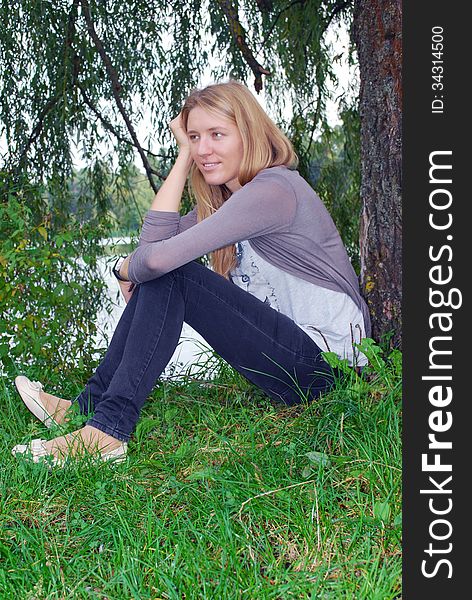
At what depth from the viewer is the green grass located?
175cm

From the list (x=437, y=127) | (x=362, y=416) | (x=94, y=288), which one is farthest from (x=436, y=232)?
(x=94, y=288)

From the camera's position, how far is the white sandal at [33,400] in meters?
2.59

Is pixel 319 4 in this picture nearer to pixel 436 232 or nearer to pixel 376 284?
pixel 376 284

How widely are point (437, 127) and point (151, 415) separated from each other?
4.16 feet

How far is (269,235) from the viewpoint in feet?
8.29

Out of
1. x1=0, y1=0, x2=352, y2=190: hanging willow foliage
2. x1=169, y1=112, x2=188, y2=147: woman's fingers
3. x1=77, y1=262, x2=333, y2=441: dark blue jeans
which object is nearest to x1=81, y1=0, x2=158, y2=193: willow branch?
x1=0, y1=0, x2=352, y2=190: hanging willow foliage

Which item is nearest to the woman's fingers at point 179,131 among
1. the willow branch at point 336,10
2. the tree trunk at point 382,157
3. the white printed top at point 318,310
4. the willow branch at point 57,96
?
the white printed top at point 318,310

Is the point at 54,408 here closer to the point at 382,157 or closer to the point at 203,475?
the point at 203,475

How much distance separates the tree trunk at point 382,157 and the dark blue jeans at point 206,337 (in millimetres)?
357

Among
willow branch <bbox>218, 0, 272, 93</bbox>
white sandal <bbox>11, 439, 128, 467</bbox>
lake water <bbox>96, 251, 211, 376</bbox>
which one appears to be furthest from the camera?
willow branch <bbox>218, 0, 272, 93</bbox>

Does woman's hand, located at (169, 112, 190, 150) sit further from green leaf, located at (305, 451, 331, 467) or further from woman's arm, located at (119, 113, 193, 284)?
green leaf, located at (305, 451, 331, 467)

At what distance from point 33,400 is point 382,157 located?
1312 millimetres

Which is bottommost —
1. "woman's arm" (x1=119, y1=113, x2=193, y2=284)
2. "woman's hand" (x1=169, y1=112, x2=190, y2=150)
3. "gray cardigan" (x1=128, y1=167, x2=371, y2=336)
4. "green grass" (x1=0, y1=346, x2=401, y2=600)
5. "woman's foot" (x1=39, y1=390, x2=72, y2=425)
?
"green grass" (x1=0, y1=346, x2=401, y2=600)

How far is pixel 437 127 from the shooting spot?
6.59 ft
